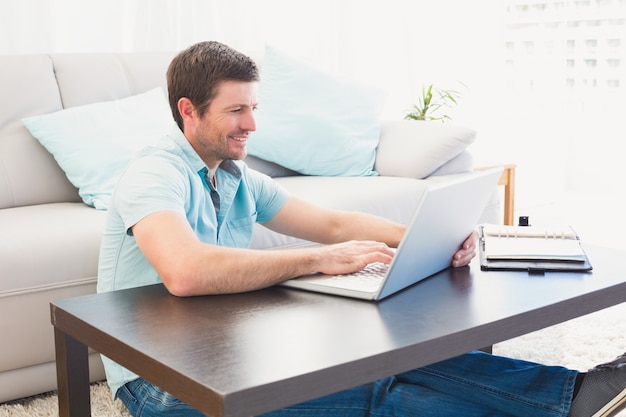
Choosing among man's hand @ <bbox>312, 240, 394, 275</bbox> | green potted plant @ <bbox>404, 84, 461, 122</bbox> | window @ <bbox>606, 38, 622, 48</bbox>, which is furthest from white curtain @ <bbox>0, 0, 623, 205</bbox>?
man's hand @ <bbox>312, 240, 394, 275</bbox>

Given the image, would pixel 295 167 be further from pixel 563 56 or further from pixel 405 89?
pixel 563 56

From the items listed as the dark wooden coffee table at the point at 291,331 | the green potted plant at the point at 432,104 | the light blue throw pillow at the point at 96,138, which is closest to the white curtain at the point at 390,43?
the green potted plant at the point at 432,104

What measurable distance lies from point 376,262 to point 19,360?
1.01m

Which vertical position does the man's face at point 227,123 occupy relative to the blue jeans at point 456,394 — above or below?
above

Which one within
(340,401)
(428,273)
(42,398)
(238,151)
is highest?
(238,151)

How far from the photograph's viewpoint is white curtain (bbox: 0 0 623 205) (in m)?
3.59

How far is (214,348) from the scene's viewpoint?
3.93 feet

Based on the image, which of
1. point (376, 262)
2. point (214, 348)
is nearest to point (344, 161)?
point (376, 262)

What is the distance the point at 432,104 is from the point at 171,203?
9.21 ft

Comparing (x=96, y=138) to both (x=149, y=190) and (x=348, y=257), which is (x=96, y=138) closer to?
(x=149, y=190)

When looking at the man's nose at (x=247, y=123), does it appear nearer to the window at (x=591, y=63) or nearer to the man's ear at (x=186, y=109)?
the man's ear at (x=186, y=109)

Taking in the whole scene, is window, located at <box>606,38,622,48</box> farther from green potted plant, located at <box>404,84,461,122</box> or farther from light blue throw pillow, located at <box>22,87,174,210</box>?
light blue throw pillow, located at <box>22,87,174,210</box>

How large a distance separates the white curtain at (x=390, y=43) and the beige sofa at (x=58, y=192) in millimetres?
484

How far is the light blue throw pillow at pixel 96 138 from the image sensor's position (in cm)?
272
